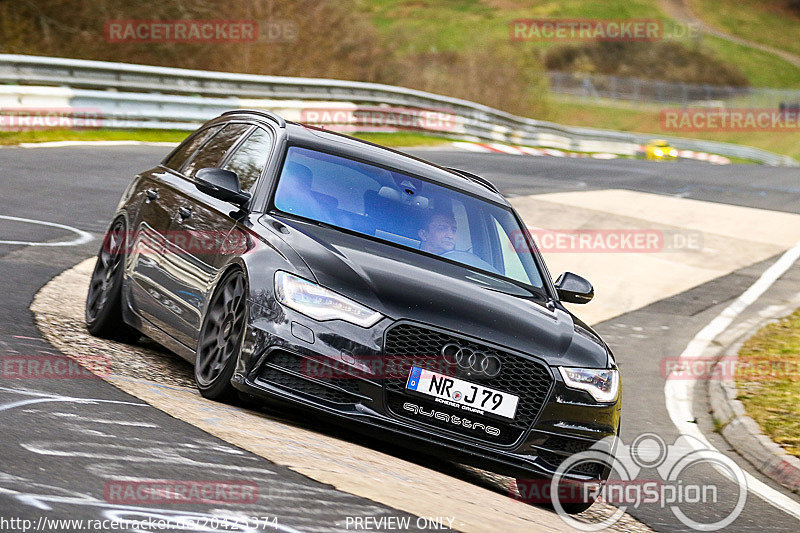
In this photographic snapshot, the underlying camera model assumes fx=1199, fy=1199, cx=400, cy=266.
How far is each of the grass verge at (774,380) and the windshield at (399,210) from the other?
2622 mm

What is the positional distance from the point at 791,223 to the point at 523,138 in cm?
1866

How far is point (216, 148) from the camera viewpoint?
774 centimetres

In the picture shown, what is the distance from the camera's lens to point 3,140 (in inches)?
714

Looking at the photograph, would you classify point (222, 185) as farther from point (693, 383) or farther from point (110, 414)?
point (693, 383)

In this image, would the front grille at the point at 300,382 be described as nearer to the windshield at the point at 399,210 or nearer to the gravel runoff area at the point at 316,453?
the gravel runoff area at the point at 316,453

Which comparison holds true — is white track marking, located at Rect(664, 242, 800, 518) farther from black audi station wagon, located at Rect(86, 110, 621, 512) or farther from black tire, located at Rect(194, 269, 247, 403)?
black tire, located at Rect(194, 269, 247, 403)

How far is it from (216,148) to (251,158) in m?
0.59

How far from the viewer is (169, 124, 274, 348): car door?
6.56m

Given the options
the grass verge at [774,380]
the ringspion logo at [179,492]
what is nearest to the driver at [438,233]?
the ringspion logo at [179,492]

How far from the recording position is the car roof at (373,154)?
7.16 metres

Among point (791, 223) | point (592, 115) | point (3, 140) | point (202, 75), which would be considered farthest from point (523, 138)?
point (592, 115)

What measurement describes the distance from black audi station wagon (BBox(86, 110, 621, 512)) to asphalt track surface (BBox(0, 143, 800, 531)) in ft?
2.07

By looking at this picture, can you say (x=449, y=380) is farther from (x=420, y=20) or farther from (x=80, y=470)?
(x=420, y=20)

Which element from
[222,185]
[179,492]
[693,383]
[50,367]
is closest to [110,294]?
[50,367]
